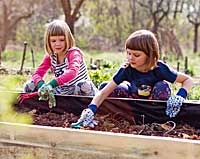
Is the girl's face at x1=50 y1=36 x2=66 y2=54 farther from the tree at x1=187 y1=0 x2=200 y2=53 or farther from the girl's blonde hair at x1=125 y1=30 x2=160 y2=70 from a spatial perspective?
the tree at x1=187 y1=0 x2=200 y2=53

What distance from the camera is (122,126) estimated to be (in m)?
2.61

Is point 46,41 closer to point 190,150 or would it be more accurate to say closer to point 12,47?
point 190,150

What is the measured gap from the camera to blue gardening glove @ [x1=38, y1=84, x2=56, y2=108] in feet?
9.36

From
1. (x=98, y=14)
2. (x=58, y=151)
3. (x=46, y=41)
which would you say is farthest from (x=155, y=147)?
(x=98, y=14)

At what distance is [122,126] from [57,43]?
Answer: 2.78ft

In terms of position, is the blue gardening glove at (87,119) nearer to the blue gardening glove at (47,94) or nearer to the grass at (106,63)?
the blue gardening glove at (47,94)

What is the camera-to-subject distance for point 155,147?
170 cm

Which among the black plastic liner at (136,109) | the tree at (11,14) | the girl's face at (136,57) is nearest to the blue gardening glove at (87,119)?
the black plastic liner at (136,109)

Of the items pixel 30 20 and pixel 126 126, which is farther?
pixel 30 20

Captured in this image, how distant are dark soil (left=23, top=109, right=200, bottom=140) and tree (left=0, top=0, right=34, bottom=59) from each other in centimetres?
1343

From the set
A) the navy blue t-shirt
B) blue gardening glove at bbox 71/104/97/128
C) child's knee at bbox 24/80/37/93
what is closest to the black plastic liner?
the navy blue t-shirt

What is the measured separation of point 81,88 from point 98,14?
58.1ft

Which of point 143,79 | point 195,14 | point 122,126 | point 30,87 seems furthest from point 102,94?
point 195,14

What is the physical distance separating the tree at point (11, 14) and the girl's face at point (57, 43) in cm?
1303
